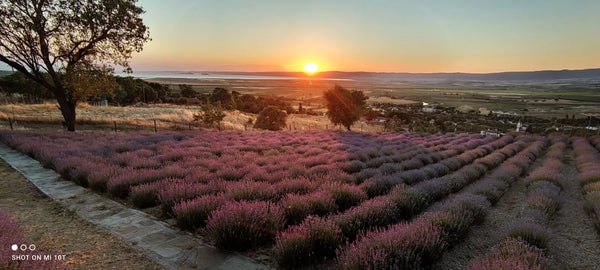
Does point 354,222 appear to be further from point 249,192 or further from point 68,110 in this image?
point 68,110

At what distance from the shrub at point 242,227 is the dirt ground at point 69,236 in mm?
698

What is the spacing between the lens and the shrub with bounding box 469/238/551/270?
8.73 ft

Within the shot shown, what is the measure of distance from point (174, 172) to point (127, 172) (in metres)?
0.95

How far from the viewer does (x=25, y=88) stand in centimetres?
4641

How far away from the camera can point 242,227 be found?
339cm

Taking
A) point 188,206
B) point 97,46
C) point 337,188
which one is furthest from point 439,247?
point 97,46

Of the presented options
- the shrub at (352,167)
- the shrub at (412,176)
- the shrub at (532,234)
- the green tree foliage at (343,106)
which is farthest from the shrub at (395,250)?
the green tree foliage at (343,106)

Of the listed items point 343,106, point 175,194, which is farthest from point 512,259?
point 343,106

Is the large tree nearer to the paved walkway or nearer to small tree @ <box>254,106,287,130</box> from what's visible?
the paved walkway

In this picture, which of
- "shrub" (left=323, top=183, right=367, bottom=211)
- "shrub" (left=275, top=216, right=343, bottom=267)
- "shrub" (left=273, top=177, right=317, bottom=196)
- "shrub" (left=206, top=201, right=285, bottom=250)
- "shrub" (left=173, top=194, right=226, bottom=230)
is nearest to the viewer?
"shrub" (left=275, top=216, right=343, bottom=267)

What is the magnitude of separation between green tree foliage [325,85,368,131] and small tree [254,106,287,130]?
856cm

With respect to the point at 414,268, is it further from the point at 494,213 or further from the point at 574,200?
the point at 574,200

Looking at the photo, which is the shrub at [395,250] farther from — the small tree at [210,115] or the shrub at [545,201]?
the small tree at [210,115]

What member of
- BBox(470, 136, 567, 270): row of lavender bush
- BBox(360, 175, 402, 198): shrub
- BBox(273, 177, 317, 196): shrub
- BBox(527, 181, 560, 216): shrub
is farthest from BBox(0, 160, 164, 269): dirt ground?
BBox(527, 181, 560, 216): shrub
